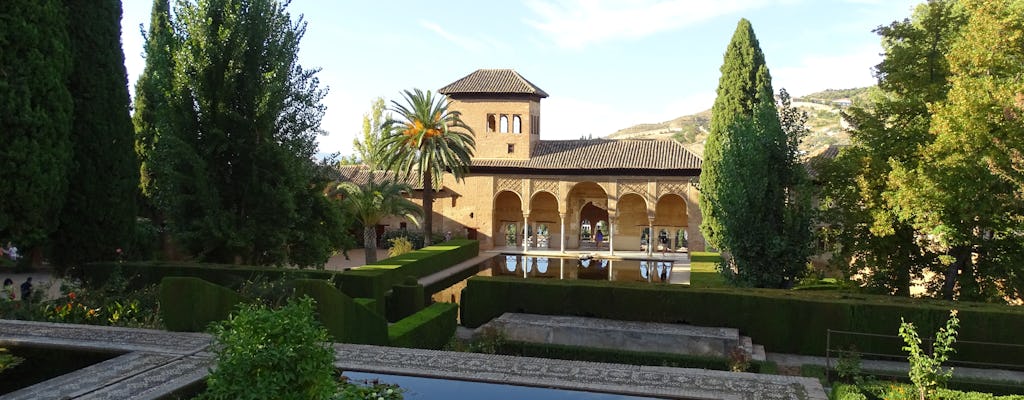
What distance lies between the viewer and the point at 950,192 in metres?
14.2

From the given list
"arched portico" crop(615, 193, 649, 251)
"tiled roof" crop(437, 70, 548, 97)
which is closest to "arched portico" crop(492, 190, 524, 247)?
"arched portico" crop(615, 193, 649, 251)

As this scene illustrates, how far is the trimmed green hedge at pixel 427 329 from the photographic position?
531 inches

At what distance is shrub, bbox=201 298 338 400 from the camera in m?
5.71

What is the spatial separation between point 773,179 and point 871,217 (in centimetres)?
216

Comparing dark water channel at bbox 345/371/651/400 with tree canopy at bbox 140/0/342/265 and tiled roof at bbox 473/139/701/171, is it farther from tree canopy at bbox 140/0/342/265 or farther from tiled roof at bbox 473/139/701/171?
tiled roof at bbox 473/139/701/171

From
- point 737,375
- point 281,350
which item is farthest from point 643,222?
point 281,350

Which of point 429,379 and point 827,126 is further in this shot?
point 827,126

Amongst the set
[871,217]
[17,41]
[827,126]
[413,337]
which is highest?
[827,126]

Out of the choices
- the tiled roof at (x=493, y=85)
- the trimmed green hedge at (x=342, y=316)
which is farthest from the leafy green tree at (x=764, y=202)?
the tiled roof at (x=493, y=85)

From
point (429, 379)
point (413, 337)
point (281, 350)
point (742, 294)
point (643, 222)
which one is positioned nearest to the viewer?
point (281, 350)

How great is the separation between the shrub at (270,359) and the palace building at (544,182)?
29092 millimetres

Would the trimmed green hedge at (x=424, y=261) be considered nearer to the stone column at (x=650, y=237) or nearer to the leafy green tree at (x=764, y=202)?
the stone column at (x=650, y=237)

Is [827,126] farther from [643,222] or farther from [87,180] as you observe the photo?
[87,180]

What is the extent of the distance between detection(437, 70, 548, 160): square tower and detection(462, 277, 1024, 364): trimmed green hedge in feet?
65.2
